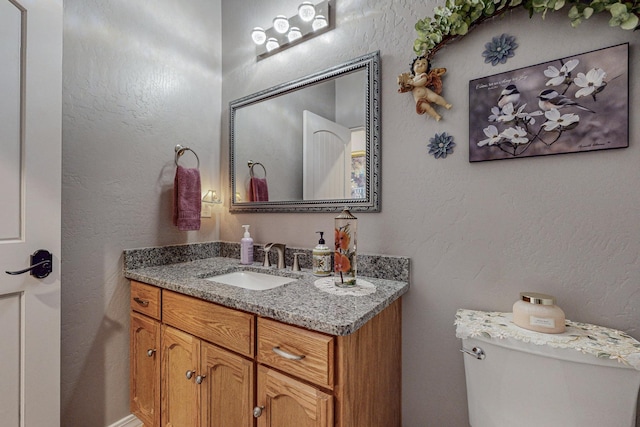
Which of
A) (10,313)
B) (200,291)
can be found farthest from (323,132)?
(10,313)

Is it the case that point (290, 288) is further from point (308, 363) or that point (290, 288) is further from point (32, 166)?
point (32, 166)

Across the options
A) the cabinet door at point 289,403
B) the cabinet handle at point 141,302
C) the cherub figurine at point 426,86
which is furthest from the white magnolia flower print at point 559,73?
the cabinet handle at point 141,302

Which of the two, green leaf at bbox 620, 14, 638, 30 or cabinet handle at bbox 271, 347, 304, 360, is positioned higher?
green leaf at bbox 620, 14, 638, 30

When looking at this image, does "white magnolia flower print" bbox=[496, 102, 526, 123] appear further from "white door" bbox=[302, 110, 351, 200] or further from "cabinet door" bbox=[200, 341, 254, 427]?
"cabinet door" bbox=[200, 341, 254, 427]

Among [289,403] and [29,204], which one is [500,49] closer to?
[289,403]

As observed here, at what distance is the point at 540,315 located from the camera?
0.87m

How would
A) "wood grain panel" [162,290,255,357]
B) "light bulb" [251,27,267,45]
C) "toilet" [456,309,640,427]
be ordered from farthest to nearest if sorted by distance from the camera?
"light bulb" [251,27,267,45], "wood grain panel" [162,290,255,357], "toilet" [456,309,640,427]

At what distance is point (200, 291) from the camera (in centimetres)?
111

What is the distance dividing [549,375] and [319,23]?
1.71 metres

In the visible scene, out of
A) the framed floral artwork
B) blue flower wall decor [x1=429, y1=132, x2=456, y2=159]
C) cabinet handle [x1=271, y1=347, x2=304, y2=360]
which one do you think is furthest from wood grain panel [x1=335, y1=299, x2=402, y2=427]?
the framed floral artwork

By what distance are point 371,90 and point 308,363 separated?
1.13 metres

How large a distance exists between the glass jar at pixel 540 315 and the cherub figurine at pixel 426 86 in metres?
0.73

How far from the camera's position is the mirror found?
132 centimetres

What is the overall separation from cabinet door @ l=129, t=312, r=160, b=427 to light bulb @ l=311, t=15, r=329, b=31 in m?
1.65
